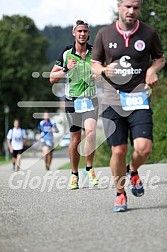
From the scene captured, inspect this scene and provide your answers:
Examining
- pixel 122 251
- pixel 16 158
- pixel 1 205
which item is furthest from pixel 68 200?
pixel 16 158

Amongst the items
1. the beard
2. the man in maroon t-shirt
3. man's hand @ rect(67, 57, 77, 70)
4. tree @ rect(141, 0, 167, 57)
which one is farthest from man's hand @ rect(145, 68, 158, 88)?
tree @ rect(141, 0, 167, 57)

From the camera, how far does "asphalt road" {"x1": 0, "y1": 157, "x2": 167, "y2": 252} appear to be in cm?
677

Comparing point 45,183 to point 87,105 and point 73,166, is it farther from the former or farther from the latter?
point 87,105

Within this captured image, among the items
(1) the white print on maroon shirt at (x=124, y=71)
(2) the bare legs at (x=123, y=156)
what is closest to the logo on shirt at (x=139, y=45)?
(1) the white print on maroon shirt at (x=124, y=71)

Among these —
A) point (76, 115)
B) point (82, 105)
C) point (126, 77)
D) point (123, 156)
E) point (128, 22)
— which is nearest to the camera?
point (128, 22)

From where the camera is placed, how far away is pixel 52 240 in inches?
278

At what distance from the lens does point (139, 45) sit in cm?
833

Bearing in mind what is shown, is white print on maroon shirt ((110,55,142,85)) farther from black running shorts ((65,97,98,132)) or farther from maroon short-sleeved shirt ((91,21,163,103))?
black running shorts ((65,97,98,132))

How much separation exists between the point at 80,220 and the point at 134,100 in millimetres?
1380

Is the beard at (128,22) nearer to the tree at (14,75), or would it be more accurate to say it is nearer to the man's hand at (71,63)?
the man's hand at (71,63)

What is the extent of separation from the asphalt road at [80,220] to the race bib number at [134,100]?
3.69ft

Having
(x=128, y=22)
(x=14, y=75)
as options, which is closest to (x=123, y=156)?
(x=128, y=22)

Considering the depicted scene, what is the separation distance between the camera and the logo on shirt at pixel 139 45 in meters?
8.31

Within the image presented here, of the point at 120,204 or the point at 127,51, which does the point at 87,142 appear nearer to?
the point at 120,204
